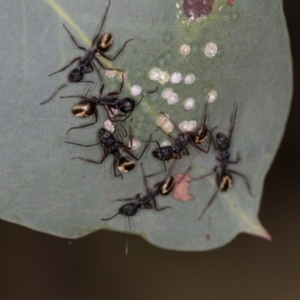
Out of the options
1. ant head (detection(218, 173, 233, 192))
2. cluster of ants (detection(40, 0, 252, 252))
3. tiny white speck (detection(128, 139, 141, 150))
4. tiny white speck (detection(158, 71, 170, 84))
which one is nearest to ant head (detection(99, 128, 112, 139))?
cluster of ants (detection(40, 0, 252, 252))

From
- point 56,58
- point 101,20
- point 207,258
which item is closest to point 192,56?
point 101,20

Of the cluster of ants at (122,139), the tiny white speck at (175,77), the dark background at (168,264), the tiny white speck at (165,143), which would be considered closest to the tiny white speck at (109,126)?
the cluster of ants at (122,139)

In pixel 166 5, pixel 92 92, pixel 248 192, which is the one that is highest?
pixel 166 5

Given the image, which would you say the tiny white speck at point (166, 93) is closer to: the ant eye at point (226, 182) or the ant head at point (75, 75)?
the ant head at point (75, 75)

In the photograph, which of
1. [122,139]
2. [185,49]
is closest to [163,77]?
[185,49]

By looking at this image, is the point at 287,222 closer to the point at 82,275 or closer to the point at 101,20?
the point at 82,275

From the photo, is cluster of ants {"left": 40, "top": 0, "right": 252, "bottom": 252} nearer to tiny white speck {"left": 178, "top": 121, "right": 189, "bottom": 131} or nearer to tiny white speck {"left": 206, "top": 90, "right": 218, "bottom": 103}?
tiny white speck {"left": 178, "top": 121, "right": 189, "bottom": 131}
